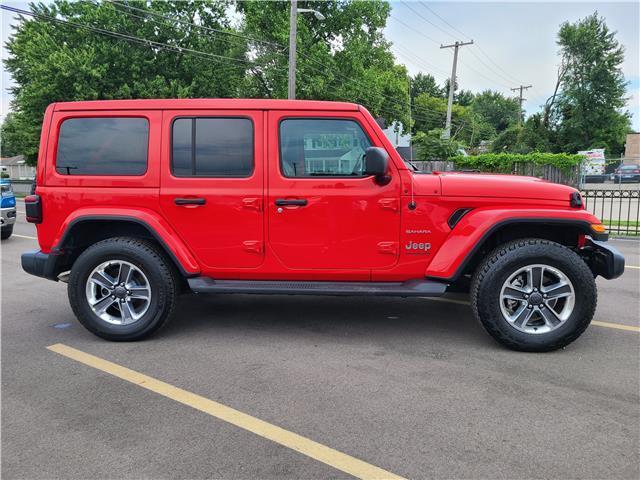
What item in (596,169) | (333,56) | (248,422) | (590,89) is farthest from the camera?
(590,89)

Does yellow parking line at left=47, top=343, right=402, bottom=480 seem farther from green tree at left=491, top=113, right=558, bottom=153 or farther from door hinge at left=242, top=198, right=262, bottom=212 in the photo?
green tree at left=491, top=113, right=558, bottom=153

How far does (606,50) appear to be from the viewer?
46219mm

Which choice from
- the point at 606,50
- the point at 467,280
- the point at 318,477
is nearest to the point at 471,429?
the point at 318,477

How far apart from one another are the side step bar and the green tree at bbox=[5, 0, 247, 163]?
2459 cm

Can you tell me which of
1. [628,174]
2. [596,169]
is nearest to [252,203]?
[628,174]

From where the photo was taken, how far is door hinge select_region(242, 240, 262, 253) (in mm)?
4125

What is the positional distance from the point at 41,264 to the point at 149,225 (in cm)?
114

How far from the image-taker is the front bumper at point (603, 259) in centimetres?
396

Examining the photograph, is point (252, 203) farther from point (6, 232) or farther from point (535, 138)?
point (535, 138)

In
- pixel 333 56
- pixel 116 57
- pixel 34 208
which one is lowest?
pixel 34 208

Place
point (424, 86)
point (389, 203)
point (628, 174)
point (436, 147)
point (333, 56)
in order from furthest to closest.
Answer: point (424, 86) < point (628, 174) < point (333, 56) < point (436, 147) < point (389, 203)

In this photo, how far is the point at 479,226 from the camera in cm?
384

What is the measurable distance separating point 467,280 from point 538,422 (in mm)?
1652

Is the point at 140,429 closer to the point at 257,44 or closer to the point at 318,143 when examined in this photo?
the point at 318,143
